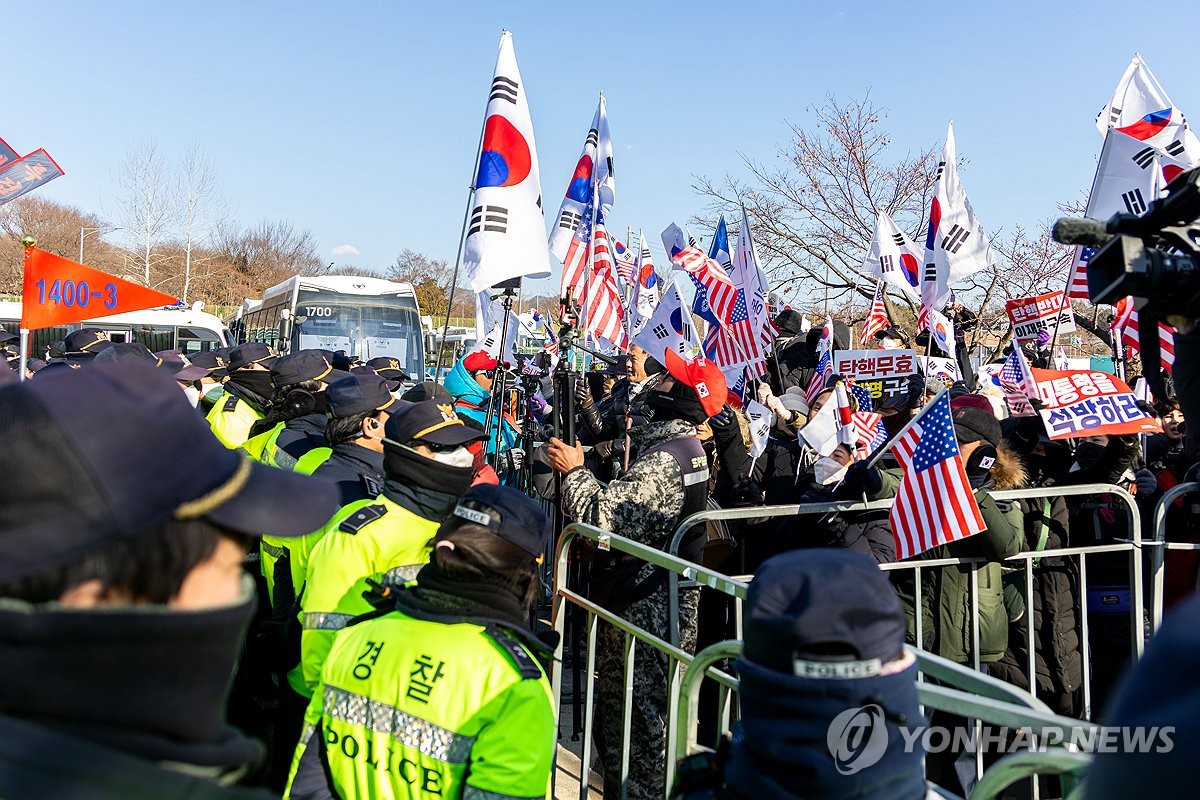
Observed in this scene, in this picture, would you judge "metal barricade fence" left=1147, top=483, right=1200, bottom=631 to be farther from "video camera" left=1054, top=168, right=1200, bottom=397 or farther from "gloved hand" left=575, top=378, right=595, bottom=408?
"gloved hand" left=575, top=378, right=595, bottom=408

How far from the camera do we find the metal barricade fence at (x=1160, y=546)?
434 cm

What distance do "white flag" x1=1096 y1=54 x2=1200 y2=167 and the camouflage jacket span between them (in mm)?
5514

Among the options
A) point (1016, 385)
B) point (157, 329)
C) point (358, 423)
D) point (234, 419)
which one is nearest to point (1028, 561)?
point (1016, 385)

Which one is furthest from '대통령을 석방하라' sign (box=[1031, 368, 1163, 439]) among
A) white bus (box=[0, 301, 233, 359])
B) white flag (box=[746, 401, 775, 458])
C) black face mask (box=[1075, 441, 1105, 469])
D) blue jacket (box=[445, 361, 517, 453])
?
white bus (box=[0, 301, 233, 359])

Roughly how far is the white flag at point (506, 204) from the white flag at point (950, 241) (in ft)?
15.6

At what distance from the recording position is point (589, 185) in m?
10.5

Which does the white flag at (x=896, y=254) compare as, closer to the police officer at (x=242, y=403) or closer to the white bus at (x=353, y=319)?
the police officer at (x=242, y=403)

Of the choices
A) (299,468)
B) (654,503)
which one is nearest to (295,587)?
(299,468)

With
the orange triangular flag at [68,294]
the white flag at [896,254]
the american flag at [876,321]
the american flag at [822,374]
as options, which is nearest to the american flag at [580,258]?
the american flag at [822,374]

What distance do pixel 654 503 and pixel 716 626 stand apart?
1.35 meters

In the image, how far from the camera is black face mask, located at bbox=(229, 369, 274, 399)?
6973mm

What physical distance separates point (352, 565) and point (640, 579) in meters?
1.54

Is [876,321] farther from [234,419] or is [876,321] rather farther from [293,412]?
[234,419]

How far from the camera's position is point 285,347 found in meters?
16.3
